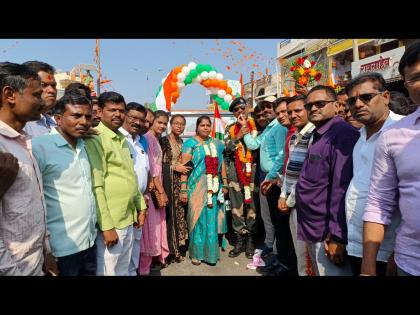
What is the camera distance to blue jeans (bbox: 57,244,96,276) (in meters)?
1.98

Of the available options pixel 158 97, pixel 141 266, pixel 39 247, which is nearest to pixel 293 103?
pixel 39 247

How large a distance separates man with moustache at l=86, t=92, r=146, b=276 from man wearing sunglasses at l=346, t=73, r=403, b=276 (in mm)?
1742

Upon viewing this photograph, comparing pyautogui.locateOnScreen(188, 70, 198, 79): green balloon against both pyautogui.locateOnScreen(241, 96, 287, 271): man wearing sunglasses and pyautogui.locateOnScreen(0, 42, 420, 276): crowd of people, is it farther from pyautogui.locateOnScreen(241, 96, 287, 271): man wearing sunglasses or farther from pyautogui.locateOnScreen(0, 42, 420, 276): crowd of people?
pyautogui.locateOnScreen(241, 96, 287, 271): man wearing sunglasses

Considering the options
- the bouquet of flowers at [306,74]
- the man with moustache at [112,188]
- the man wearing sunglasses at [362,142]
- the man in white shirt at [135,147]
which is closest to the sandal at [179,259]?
the man in white shirt at [135,147]

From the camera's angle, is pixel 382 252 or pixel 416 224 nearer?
pixel 416 224

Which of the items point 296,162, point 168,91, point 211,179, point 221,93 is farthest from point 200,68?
point 296,162

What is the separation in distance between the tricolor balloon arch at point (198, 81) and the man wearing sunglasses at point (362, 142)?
25.7 feet

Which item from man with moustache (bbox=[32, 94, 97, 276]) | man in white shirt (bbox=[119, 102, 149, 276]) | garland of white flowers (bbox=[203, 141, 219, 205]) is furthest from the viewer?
garland of white flowers (bbox=[203, 141, 219, 205])

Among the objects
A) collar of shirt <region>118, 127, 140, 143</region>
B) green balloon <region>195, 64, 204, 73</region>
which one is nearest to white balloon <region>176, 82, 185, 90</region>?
green balloon <region>195, 64, 204, 73</region>

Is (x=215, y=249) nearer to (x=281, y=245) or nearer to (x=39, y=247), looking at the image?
(x=281, y=245)

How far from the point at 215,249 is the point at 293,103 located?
2248 millimetres

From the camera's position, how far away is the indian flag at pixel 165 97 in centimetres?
965

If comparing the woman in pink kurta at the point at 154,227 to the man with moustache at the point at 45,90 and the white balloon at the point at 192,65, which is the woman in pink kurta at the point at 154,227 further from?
the white balloon at the point at 192,65
